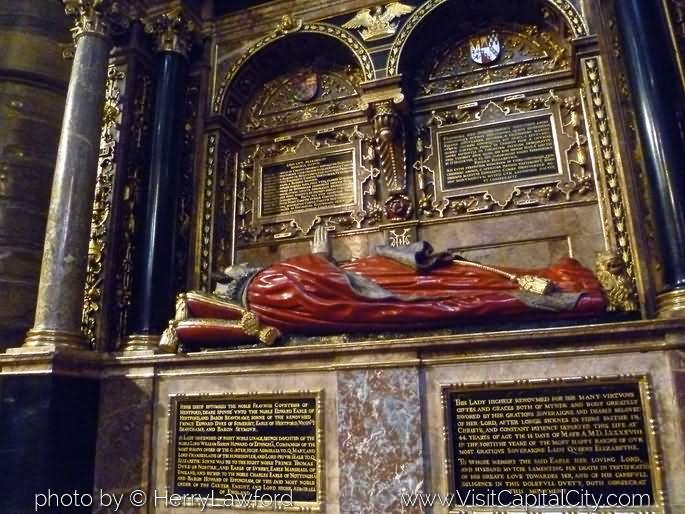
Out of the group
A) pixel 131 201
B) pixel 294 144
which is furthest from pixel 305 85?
pixel 131 201

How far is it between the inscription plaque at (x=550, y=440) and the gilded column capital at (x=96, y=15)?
4.63 meters

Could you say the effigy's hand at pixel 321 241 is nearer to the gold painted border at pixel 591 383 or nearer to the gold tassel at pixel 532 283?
the gold tassel at pixel 532 283

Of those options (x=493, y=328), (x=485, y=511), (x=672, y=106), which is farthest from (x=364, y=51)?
(x=485, y=511)

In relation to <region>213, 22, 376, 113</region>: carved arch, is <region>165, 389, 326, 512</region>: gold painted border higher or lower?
lower

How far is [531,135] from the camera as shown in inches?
213

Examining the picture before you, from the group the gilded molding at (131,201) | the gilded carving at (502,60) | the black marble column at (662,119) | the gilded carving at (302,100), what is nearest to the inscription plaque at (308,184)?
the gilded carving at (302,100)

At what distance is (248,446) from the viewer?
13.4ft

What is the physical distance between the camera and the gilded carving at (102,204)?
16.8 feet

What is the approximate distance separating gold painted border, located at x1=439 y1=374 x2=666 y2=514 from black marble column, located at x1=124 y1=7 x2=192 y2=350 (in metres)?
2.64

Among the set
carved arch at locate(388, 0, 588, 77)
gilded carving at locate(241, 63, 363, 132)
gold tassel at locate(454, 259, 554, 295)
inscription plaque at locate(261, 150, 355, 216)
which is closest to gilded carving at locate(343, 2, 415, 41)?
carved arch at locate(388, 0, 588, 77)

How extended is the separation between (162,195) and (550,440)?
12.9 feet

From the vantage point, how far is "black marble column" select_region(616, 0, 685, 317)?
3.85 meters

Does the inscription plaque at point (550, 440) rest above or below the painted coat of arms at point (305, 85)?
below

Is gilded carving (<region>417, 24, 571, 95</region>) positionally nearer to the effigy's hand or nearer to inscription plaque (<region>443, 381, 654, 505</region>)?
the effigy's hand
